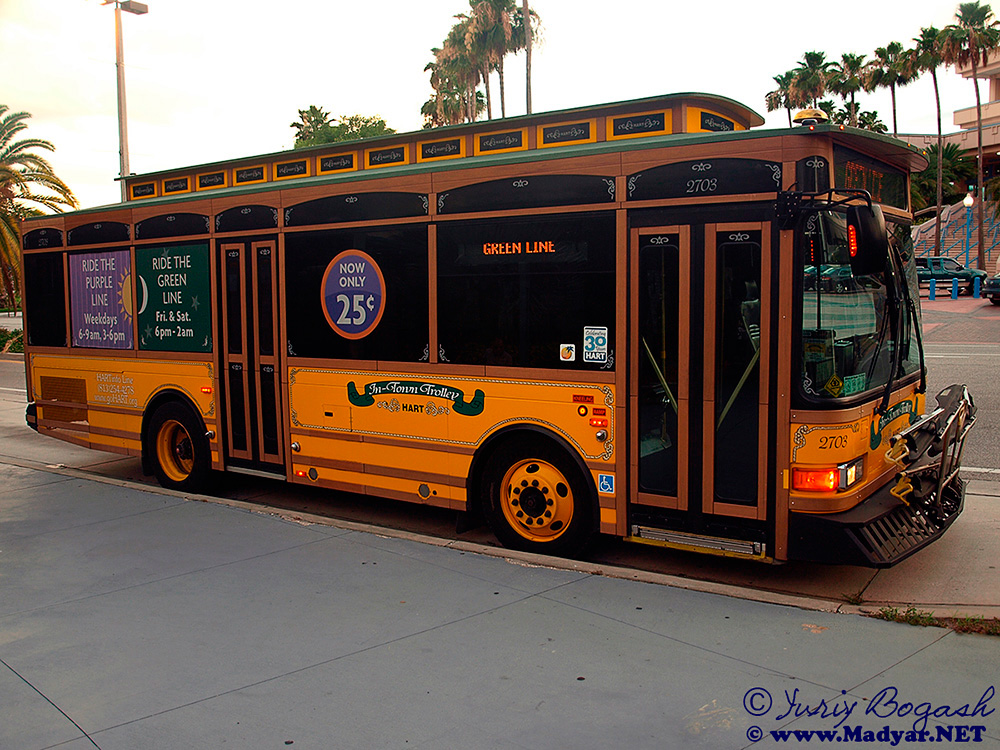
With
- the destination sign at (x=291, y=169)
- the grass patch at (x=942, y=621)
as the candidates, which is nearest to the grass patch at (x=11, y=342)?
the destination sign at (x=291, y=169)

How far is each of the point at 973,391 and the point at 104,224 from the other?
12652 millimetres

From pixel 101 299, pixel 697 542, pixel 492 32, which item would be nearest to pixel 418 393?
pixel 697 542

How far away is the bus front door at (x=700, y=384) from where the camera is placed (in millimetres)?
5539

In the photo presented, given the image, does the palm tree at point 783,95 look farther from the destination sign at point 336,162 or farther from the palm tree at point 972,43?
the destination sign at point 336,162

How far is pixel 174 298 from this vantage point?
8.99 metres

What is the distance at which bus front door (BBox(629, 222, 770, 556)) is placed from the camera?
5.54m

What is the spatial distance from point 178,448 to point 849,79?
6477 cm

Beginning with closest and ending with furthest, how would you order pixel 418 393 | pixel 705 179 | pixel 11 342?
pixel 705 179, pixel 418 393, pixel 11 342

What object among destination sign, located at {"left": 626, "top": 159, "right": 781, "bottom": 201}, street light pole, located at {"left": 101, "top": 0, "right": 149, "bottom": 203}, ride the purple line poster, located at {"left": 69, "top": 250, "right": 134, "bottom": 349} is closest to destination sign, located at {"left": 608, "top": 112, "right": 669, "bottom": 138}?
Answer: destination sign, located at {"left": 626, "top": 159, "right": 781, "bottom": 201}

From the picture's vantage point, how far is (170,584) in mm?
6035

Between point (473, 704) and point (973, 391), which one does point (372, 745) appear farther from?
point (973, 391)

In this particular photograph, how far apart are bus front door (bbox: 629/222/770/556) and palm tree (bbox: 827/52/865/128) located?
63.8 meters

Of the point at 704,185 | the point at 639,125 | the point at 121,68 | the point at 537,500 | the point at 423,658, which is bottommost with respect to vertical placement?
the point at 423,658

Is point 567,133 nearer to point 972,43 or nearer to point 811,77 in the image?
point 972,43
